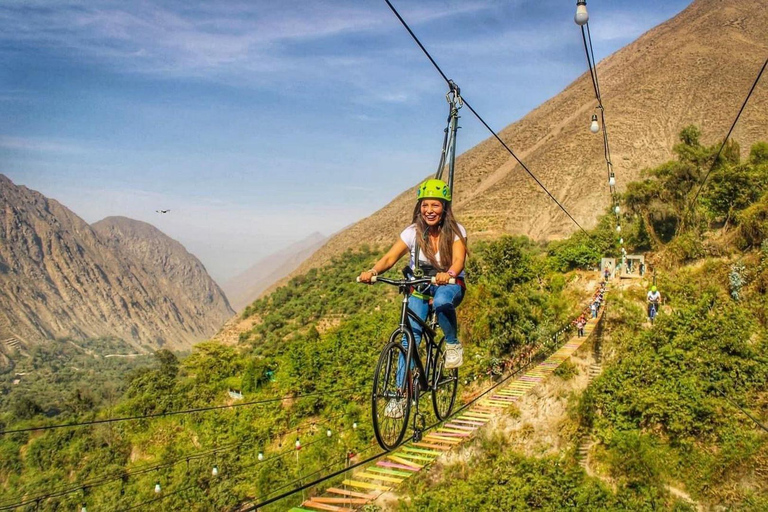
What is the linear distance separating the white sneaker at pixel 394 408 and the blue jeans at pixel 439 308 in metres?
0.16

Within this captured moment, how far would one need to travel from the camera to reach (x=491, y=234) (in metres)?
83.1

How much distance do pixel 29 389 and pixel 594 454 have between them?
568ft

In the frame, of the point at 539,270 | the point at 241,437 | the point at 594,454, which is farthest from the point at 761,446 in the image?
the point at 241,437

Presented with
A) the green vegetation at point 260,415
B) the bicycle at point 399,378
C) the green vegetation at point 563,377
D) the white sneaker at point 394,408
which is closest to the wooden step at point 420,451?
the bicycle at point 399,378

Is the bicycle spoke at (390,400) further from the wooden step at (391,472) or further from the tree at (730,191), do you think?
the tree at (730,191)

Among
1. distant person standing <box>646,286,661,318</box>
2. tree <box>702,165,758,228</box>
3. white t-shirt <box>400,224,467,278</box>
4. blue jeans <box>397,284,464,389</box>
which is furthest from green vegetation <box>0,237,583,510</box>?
white t-shirt <box>400,224,467,278</box>

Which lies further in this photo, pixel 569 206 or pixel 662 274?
pixel 569 206

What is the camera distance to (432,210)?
19.5ft

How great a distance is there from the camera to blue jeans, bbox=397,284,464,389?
5.85 metres

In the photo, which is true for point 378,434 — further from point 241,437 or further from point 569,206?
point 569,206

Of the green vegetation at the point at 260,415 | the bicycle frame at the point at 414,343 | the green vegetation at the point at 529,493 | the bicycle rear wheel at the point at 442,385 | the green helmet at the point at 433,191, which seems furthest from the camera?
the green vegetation at the point at 260,415

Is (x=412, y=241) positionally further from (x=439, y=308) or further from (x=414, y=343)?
(x=414, y=343)

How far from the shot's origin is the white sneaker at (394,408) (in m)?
5.84

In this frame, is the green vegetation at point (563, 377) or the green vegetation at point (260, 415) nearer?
the green vegetation at point (563, 377)
